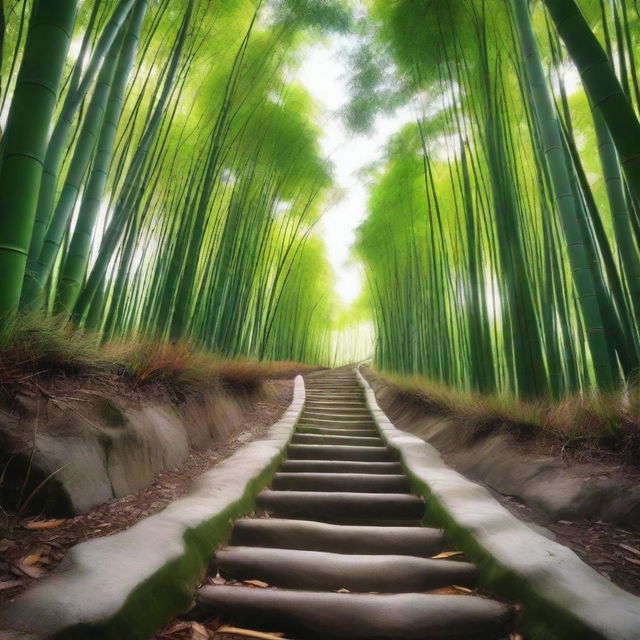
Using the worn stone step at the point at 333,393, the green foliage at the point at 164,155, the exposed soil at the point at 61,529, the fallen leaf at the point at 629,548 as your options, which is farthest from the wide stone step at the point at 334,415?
the fallen leaf at the point at 629,548

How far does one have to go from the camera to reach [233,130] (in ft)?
12.2

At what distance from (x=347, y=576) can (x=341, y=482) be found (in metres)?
0.82

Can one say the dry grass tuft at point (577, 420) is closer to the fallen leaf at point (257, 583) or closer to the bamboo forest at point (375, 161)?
the bamboo forest at point (375, 161)

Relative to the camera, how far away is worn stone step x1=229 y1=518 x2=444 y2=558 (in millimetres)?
1188

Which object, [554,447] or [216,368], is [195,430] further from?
[554,447]

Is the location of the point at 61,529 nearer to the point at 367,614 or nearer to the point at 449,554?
the point at 367,614

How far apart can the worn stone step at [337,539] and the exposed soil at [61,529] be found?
1.10ft

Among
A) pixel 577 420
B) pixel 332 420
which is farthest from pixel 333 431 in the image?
pixel 577 420

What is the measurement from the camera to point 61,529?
0.97 metres

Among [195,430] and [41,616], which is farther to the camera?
[195,430]

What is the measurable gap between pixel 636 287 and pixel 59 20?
2.50 metres

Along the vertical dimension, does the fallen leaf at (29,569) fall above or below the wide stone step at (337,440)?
below

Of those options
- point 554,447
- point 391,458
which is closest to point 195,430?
point 391,458

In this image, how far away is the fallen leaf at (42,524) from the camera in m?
0.93
